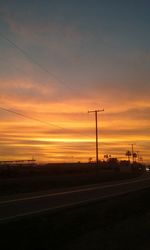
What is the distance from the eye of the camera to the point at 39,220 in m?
19.1

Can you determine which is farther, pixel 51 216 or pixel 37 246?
pixel 51 216

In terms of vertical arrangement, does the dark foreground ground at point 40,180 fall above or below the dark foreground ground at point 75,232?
above

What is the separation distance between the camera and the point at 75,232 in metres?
16.3

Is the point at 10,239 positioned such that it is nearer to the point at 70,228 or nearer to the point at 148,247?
the point at 70,228

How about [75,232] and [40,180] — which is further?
[40,180]

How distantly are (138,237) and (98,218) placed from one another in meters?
5.66

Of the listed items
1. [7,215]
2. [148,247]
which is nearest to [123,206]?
[7,215]

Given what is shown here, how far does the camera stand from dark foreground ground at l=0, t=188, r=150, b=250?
1351 centimetres

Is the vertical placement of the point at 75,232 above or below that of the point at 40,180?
below

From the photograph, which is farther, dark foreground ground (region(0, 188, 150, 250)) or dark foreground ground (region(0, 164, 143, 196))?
dark foreground ground (region(0, 164, 143, 196))

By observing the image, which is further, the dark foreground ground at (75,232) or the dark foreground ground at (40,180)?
the dark foreground ground at (40,180)

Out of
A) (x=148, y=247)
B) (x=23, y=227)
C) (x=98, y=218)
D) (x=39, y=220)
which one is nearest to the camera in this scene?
(x=148, y=247)

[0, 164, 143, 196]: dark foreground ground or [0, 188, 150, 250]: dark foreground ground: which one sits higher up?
[0, 164, 143, 196]: dark foreground ground

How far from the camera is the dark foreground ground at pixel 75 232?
44.3ft
